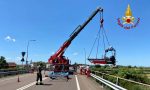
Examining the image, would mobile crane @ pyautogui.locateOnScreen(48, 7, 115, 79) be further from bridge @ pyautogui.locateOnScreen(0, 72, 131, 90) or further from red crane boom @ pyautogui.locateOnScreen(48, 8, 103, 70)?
bridge @ pyautogui.locateOnScreen(0, 72, 131, 90)

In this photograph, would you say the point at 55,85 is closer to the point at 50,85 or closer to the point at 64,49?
the point at 50,85

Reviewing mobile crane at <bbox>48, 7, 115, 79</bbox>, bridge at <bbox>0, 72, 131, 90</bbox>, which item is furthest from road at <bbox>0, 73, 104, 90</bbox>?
mobile crane at <bbox>48, 7, 115, 79</bbox>

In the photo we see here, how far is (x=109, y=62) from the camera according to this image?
4053cm

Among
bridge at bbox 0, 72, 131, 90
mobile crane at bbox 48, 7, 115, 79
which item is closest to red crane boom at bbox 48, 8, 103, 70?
mobile crane at bbox 48, 7, 115, 79

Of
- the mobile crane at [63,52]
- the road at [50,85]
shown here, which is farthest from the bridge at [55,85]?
the mobile crane at [63,52]

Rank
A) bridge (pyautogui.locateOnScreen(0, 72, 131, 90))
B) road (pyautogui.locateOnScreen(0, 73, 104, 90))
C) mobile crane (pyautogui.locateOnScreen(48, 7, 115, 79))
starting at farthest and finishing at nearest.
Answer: mobile crane (pyautogui.locateOnScreen(48, 7, 115, 79)), road (pyautogui.locateOnScreen(0, 73, 104, 90)), bridge (pyautogui.locateOnScreen(0, 72, 131, 90))

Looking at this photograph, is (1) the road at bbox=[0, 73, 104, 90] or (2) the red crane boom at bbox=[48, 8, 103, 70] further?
(2) the red crane boom at bbox=[48, 8, 103, 70]

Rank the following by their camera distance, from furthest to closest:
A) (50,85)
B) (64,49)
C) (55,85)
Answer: (64,49) < (55,85) < (50,85)

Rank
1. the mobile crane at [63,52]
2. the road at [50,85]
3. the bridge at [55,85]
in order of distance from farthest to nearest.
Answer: the mobile crane at [63,52], the road at [50,85], the bridge at [55,85]

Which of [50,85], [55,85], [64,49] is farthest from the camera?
[64,49]

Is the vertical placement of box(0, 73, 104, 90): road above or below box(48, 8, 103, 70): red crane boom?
below

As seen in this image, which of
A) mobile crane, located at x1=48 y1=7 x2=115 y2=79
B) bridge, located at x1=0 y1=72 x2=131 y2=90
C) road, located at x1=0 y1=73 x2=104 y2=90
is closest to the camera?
bridge, located at x1=0 y1=72 x2=131 y2=90

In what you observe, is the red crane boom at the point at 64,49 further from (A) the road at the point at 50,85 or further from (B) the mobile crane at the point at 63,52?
(A) the road at the point at 50,85

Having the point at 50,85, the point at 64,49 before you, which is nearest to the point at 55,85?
the point at 50,85
